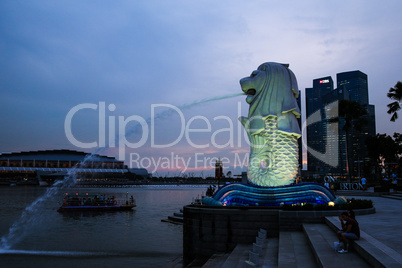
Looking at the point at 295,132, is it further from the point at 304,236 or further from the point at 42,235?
the point at 42,235

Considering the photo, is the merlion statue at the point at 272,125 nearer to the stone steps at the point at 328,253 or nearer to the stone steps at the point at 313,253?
the stone steps at the point at 313,253

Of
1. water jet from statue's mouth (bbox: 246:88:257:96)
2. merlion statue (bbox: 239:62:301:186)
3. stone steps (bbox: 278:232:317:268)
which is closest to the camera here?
stone steps (bbox: 278:232:317:268)

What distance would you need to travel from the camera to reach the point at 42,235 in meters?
24.9

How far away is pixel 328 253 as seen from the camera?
29.1 feet

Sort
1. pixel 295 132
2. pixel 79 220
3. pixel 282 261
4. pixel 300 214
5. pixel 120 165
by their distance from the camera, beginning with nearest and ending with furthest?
pixel 282 261, pixel 300 214, pixel 295 132, pixel 79 220, pixel 120 165

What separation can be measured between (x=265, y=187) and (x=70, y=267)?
10.1m

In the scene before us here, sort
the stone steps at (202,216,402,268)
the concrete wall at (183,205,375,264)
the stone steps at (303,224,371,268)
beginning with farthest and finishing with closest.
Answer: the concrete wall at (183,205,375,264)
the stone steps at (303,224,371,268)
the stone steps at (202,216,402,268)

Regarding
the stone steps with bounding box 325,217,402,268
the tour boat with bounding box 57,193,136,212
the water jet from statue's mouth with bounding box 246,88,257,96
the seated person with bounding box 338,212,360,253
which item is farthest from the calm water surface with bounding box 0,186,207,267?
the water jet from statue's mouth with bounding box 246,88,257,96

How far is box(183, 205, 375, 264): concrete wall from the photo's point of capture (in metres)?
14.5

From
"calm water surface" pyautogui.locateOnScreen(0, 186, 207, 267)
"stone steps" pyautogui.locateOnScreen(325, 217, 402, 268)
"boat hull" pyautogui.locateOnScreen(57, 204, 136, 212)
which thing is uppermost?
"stone steps" pyautogui.locateOnScreen(325, 217, 402, 268)

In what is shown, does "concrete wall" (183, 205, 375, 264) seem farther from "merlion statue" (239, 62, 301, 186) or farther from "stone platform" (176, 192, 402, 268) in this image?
"merlion statue" (239, 62, 301, 186)

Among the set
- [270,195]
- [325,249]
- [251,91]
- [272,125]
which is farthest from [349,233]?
[251,91]

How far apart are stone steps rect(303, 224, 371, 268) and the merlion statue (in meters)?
6.98

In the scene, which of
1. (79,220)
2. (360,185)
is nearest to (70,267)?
(79,220)
